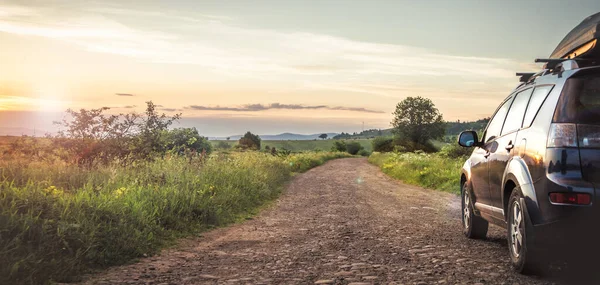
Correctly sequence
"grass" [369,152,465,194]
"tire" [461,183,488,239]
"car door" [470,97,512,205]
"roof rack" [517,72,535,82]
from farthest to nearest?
"grass" [369,152,465,194]
"tire" [461,183,488,239]
"car door" [470,97,512,205]
"roof rack" [517,72,535,82]

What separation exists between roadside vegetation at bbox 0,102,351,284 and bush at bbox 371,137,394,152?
6103 cm

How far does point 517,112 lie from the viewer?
6.42m

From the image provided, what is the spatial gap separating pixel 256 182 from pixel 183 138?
9.64 metres

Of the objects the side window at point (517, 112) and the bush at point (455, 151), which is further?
the bush at point (455, 151)

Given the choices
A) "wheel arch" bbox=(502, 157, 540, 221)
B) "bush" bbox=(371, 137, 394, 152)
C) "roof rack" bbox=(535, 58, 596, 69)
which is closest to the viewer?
"wheel arch" bbox=(502, 157, 540, 221)

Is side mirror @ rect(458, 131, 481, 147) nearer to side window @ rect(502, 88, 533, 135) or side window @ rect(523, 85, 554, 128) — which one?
side window @ rect(502, 88, 533, 135)

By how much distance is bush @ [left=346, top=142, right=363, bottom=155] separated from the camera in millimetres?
99750

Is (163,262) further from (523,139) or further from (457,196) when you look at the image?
(457,196)

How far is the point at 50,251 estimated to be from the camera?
231 inches

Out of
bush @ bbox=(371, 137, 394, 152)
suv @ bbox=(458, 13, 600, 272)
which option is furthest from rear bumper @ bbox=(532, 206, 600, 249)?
bush @ bbox=(371, 137, 394, 152)

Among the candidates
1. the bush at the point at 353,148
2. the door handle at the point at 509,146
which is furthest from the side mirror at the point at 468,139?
the bush at the point at 353,148

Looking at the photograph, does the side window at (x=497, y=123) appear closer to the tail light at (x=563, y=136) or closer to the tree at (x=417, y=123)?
the tail light at (x=563, y=136)

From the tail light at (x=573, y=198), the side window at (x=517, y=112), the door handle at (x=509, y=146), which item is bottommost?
the tail light at (x=573, y=198)

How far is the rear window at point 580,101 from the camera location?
475cm
